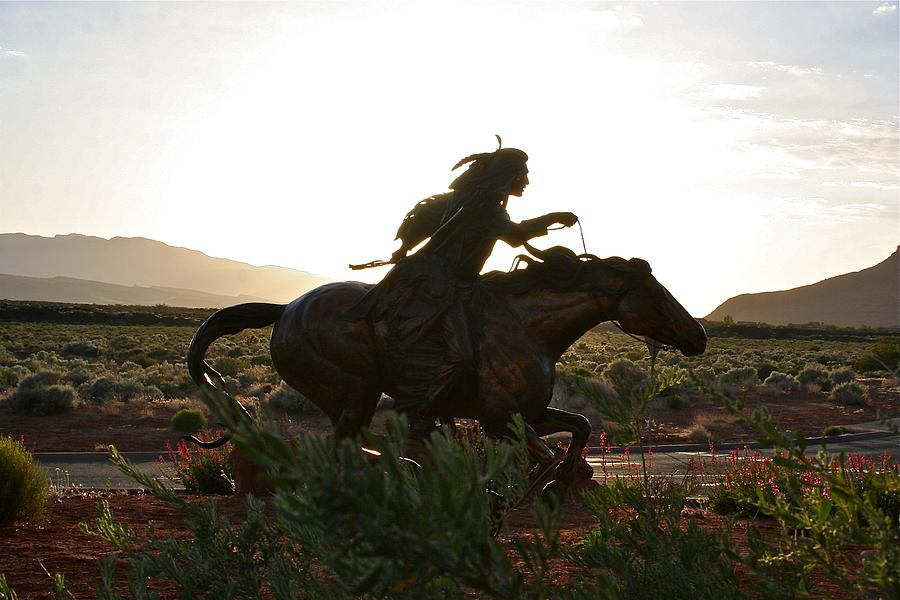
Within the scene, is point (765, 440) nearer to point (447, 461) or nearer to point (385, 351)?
point (447, 461)

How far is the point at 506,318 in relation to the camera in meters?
6.27

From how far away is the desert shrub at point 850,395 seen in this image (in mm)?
26422

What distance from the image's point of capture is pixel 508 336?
20.3 ft

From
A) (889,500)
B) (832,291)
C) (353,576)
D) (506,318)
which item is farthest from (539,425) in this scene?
(832,291)

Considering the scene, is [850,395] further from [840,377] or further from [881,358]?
[881,358]

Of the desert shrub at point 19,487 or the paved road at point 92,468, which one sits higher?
the desert shrub at point 19,487

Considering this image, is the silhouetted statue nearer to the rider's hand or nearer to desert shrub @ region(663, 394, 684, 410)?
the rider's hand

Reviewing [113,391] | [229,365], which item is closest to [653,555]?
[113,391]

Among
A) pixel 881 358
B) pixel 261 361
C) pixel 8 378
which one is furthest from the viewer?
pixel 881 358

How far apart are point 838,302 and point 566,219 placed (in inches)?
7322

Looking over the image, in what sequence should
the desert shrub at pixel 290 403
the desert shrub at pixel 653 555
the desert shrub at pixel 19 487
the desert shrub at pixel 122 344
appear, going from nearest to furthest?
A: the desert shrub at pixel 653 555, the desert shrub at pixel 19 487, the desert shrub at pixel 290 403, the desert shrub at pixel 122 344

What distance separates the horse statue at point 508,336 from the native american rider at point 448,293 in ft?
0.29

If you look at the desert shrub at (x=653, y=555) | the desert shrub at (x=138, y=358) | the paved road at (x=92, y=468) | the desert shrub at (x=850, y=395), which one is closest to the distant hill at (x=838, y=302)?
the desert shrub at (x=850, y=395)

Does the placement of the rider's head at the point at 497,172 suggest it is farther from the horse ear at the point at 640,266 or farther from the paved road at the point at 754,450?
the paved road at the point at 754,450
